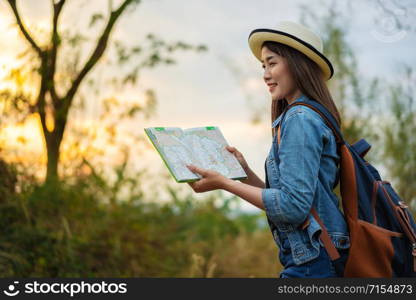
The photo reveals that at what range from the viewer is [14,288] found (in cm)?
367

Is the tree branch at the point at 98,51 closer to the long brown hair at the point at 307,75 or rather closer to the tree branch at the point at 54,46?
the tree branch at the point at 54,46

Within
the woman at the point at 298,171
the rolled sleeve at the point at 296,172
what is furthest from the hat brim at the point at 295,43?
the rolled sleeve at the point at 296,172

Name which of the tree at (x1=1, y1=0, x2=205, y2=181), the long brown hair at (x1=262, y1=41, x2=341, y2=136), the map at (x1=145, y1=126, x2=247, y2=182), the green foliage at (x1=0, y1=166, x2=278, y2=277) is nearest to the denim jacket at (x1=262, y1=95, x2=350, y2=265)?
the long brown hair at (x1=262, y1=41, x2=341, y2=136)

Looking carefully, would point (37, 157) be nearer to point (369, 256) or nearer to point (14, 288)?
point (14, 288)

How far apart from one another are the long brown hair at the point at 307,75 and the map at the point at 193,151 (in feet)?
1.39

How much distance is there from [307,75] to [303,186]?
0.49 m

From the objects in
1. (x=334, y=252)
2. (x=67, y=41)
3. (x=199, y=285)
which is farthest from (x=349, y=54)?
(x=334, y=252)

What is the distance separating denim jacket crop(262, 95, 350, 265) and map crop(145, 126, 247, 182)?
246 mm

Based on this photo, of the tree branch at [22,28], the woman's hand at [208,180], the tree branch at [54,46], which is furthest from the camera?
the tree branch at [54,46]

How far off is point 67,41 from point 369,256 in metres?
5.31

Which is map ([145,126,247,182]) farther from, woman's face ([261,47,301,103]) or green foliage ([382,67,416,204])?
green foliage ([382,67,416,204])

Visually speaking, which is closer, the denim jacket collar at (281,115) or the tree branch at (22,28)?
the denim jacket collar at (281,115)

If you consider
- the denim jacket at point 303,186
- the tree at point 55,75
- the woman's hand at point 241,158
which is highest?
the tree at point 55,75

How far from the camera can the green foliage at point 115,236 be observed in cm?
582
